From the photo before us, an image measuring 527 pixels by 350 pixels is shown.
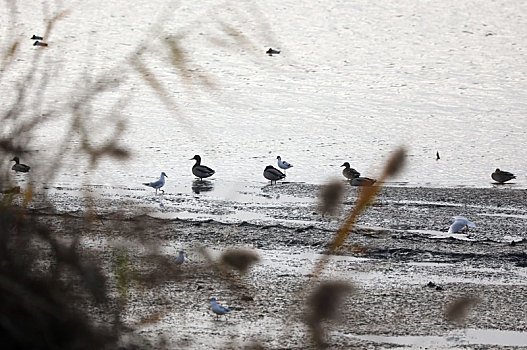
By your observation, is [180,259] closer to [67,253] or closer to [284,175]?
[67,253]

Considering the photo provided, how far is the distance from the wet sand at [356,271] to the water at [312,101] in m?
0.45

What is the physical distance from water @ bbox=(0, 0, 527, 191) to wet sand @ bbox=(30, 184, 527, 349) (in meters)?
0.45

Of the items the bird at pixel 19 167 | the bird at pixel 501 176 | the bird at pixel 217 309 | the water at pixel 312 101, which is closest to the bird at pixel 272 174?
the water at pixel 312 101

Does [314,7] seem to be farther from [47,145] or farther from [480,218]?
[47,145]

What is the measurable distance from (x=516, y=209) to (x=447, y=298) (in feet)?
14.7

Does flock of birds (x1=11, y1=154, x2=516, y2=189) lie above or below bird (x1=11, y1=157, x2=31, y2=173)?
below

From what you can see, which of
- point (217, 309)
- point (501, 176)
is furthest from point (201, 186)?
point (217, 309)

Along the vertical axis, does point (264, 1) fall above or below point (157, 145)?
below

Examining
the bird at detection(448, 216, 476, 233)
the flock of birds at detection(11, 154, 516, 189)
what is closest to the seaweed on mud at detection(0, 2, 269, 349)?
the bird at detection(448, 216, 476, 233)

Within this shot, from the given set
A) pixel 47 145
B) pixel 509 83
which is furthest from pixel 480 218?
pixel 509 83

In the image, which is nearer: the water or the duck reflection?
the water

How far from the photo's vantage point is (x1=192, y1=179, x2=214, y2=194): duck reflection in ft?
38.2

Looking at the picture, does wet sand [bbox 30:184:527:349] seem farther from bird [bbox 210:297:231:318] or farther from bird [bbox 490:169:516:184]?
bird [bbox 490:169:516:184]

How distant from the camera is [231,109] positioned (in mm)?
18859
